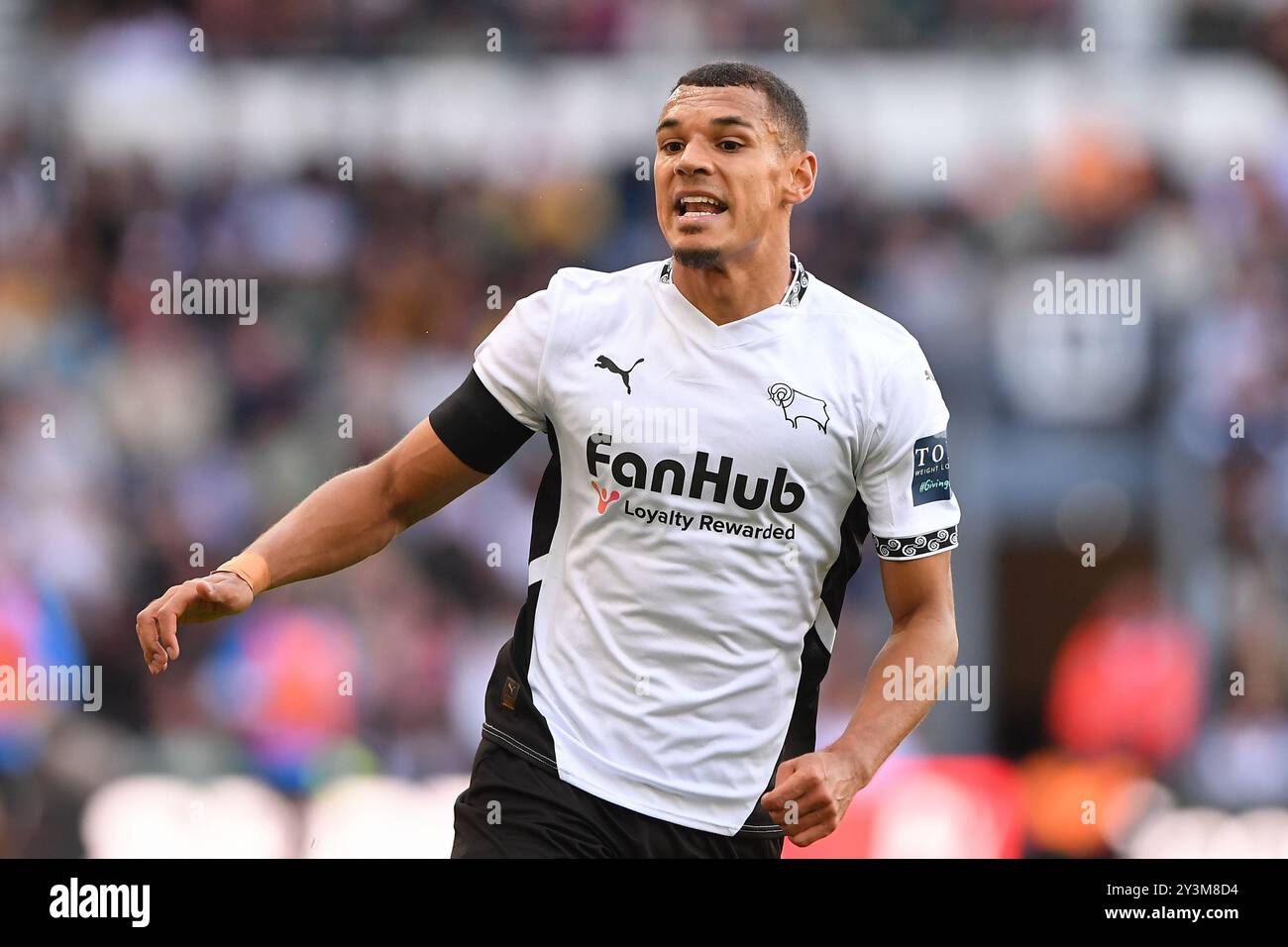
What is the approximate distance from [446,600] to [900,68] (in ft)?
12.1

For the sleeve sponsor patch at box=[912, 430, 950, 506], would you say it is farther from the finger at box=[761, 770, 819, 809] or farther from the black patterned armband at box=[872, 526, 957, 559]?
the finger at box=[761, 770, 819, 809]

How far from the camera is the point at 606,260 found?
9094mm

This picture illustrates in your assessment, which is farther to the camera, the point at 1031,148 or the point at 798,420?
the point at 1031,148

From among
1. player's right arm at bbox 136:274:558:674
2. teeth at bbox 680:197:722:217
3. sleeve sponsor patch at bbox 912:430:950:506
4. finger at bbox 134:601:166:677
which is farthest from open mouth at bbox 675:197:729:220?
finger at bbox 134:601:166:677

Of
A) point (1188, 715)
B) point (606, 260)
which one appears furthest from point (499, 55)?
point (1188, 715)

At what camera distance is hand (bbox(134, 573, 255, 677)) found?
141 inches

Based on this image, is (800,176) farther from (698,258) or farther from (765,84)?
(698,258)

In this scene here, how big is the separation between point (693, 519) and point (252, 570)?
1016mm

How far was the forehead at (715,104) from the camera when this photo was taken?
13.8ft

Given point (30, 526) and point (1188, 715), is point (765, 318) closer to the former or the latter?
point (1188, 715)

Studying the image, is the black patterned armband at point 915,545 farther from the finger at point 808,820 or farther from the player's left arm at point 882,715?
the finger at point 808,820

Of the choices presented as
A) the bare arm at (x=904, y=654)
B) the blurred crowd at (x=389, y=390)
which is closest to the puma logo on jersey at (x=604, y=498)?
the bare arm at (x=904, y=654)

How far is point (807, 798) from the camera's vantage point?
357 cm

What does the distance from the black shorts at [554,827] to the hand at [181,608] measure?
2.40 ft
